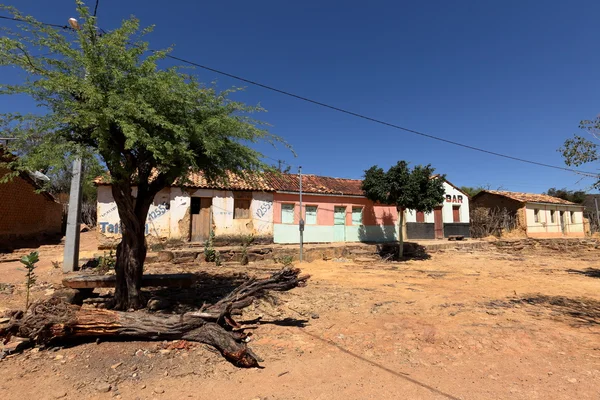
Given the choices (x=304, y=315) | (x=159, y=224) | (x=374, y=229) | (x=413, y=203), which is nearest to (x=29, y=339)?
(x=304, y=315)

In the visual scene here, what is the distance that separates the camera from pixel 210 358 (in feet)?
14.3

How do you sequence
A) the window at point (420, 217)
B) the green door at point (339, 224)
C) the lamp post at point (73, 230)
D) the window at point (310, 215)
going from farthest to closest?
the window at point (420, 217)
the green door at point (339, 224)
the window at point (310, 215)
the lamp post at point (73, 230)

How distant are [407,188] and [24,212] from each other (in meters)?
17.6

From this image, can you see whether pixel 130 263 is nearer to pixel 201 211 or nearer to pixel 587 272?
pixel 201 211

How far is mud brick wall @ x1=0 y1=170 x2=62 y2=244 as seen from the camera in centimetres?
1354

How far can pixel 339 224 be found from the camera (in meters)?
19.1

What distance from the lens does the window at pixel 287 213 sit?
57.5ft

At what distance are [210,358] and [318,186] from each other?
50.1ft

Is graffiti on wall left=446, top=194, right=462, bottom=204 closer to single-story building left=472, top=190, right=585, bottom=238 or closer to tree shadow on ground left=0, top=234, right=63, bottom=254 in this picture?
single-story building left=472, top=190, right=585, bottom=238

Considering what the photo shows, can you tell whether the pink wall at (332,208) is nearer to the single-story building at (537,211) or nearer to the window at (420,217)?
the window at (420,217)

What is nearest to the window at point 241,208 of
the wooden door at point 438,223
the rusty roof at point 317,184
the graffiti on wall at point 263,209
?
the graffiti on wall at point 263,209

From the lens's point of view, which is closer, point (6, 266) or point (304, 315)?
point (304, 315)

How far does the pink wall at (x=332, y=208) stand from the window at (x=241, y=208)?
1430mm

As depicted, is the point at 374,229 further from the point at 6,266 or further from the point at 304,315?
the point at 6,266
